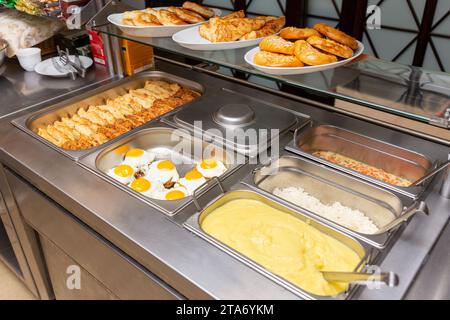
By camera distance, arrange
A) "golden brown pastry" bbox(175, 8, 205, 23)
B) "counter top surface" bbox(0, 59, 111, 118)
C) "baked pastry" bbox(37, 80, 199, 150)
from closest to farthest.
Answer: "golden brown pastry" bbox(175, 8, 205, 23)
"baked pastry" bbox(37, 80, 199, 150)
"counter top surface" bbox(0, 59, 111, 118)

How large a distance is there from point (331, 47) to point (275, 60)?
142mm

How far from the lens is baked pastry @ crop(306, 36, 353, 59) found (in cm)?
97

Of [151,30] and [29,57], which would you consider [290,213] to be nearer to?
[151,30]

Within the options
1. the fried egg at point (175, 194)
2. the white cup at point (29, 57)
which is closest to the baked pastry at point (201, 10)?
the fried egg at point (175, 194)

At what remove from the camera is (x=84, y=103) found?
1.58 metres

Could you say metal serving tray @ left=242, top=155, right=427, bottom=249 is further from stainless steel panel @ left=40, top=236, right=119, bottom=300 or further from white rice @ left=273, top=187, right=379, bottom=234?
stainless steel panel @ left=40, top=236, right=119, bottom=300

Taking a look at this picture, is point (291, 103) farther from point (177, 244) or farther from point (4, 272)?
point (4, 272)

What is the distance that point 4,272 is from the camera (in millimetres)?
1981

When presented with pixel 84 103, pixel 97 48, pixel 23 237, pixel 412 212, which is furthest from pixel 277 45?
pixel 23 237

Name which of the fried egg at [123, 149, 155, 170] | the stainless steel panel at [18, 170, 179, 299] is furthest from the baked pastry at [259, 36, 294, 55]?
the stainless steel panel at [18, 170, 179, 299]

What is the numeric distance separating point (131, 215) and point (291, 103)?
768mm

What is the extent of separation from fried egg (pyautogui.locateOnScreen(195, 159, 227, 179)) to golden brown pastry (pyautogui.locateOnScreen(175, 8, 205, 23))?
0.47m
